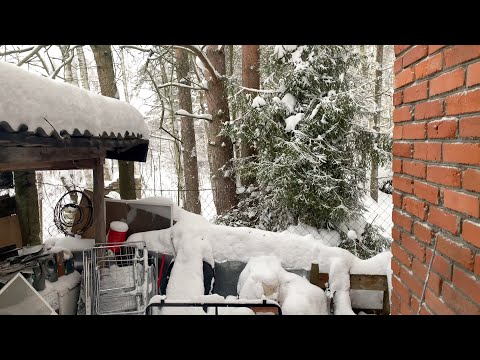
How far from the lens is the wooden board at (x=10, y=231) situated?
5.05 metres

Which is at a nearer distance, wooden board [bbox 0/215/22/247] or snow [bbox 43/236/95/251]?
snow [bbox 43/236/95/251]

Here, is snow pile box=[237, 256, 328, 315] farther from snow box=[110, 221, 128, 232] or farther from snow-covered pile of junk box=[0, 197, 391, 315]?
snow box=[110, 221, 128, 232]

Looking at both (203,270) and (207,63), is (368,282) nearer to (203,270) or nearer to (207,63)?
(203,270)

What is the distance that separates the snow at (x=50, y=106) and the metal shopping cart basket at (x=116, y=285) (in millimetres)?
1625

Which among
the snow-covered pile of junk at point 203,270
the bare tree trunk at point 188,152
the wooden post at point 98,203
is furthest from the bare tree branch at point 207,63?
the wooden post at point 98,203

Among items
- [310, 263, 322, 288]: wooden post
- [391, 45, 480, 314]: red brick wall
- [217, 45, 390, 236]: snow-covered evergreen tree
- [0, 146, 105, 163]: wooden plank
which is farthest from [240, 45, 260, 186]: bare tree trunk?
[391, 45, 480, 314]: red brick wall

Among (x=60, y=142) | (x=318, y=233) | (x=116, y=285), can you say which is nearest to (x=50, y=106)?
(x=60, y=142)

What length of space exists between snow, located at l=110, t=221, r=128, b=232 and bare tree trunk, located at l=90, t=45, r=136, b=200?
1957 mm

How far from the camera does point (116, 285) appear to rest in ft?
13.8

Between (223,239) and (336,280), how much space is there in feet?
5.39

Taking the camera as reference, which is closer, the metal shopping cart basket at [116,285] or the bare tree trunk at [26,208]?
the metal shopping cart basket at [116,285]

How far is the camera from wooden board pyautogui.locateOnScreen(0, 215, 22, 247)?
16.6ft

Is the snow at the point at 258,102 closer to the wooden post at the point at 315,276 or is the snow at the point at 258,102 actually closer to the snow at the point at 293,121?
the snow at the point at 293,121
